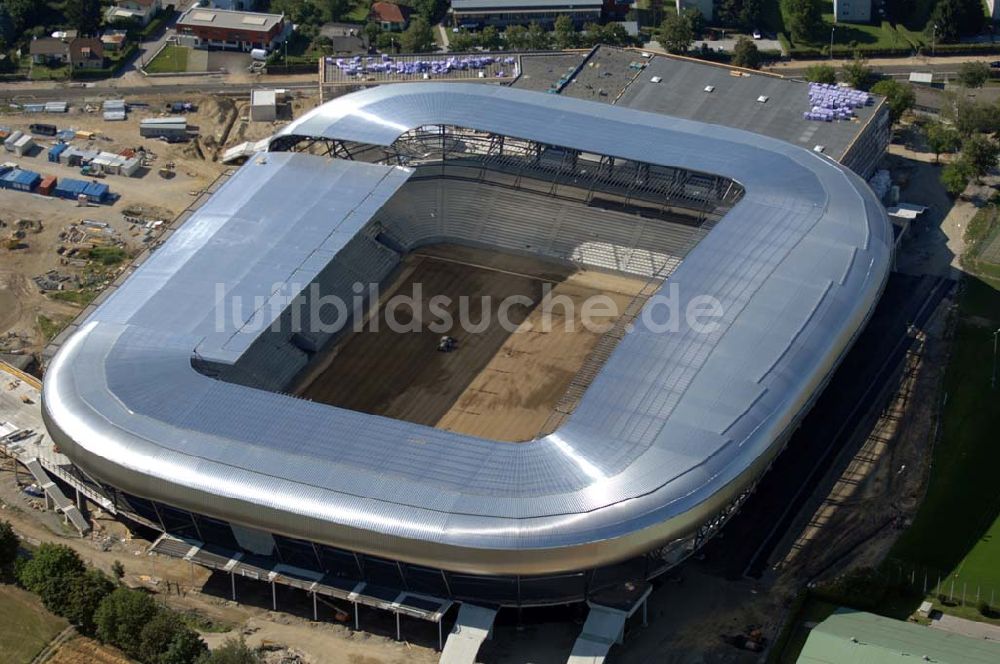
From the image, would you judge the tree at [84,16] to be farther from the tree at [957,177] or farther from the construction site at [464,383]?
the tree at [957,177]

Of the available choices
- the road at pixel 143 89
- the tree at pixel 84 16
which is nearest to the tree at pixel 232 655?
the road at pixel 143 89

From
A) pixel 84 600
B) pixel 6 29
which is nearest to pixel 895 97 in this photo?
pixel 84 600

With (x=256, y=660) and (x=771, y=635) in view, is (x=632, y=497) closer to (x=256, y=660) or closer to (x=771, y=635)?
(x=771, y=635)

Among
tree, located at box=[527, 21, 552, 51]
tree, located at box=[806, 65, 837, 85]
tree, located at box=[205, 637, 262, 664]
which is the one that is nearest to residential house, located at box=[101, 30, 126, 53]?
tree, located at box=[527, 21, 552, 51]

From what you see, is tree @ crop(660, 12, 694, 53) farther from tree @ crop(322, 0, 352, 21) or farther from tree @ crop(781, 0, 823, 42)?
tree @ crop(322, 0, 352, 21)

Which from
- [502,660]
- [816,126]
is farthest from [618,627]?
[816,126]
